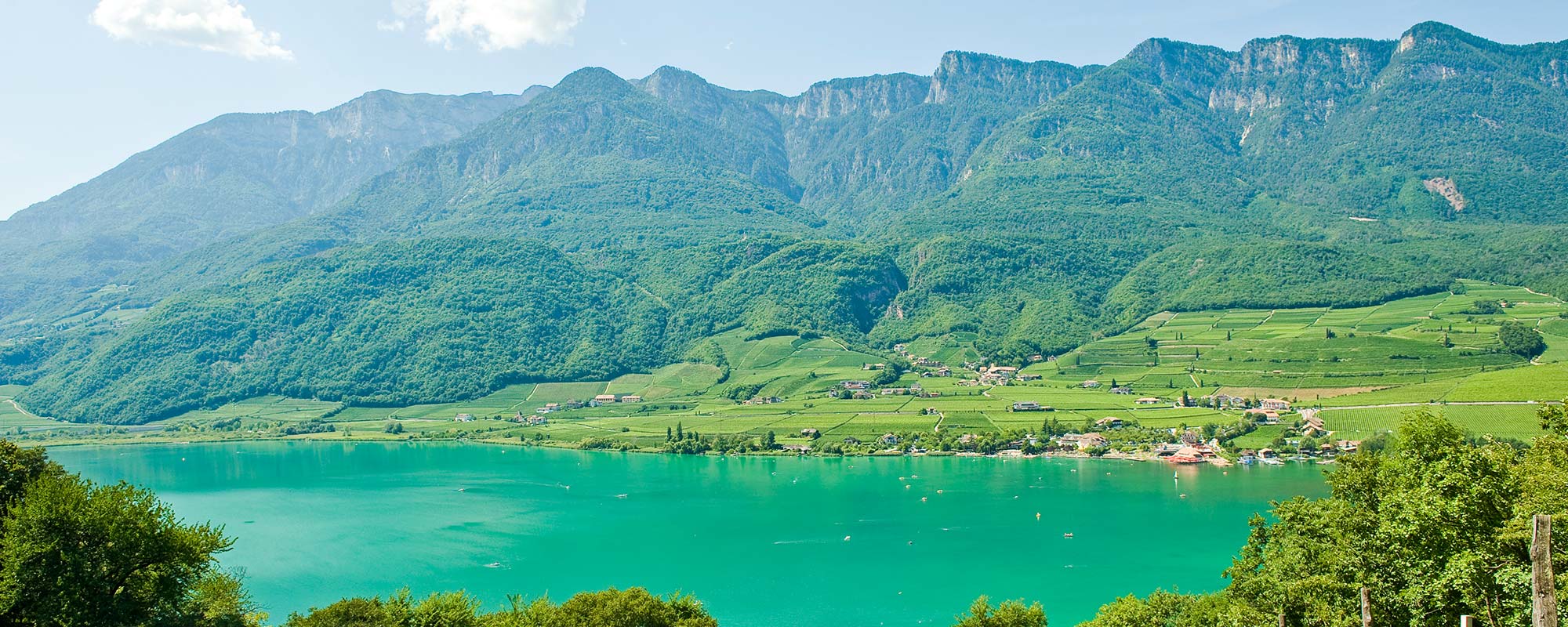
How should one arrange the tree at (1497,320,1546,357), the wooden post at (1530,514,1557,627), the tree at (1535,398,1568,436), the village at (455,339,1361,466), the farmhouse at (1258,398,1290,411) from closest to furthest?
the wooden post at (1530,514,1557,627) → the tree at (1535,398,1568,436) → the village at (455,339,1361,466) → the farmhouse at (1258,398,1290,411) → the tree at (1497,320,1546,357)

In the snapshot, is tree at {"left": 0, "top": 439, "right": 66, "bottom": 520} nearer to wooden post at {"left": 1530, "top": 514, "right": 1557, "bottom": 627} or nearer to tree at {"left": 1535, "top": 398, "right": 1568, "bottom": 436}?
wooden post at {"left": 1530, "top": 514, "right": 1557, "bottom": 627}

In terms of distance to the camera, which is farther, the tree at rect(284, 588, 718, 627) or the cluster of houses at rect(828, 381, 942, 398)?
the cluster of houses at rect(828, 381, 942, 398)

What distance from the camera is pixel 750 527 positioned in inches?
2222

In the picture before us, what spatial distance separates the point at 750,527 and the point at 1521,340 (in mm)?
66699

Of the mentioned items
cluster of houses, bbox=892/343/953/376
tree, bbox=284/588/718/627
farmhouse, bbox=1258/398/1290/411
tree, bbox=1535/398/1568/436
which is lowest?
farmhouse, bbox=1258/398/1290/411

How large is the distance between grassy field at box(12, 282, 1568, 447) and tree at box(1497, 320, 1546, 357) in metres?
1.05

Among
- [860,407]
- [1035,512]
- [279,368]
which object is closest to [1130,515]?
[1035,512]

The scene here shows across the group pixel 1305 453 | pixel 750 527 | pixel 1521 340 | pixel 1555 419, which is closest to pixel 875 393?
pixel 1305 453

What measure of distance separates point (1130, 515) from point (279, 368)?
109 m

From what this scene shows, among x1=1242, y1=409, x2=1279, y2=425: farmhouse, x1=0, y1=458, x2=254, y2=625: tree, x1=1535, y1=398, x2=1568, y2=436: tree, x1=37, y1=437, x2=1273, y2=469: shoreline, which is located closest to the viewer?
x1=0, y1=458, x2=254, y2=625: tree

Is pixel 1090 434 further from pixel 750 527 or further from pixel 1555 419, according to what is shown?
pixel 1555 419

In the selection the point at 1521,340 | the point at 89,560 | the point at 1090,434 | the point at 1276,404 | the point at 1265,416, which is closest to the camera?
the point at 89,560

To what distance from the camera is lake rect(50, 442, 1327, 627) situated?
44.9 m

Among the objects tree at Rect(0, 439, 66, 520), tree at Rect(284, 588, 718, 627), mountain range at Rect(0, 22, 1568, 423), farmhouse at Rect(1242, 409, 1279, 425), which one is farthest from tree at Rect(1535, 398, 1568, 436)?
mountain range at Rect(0, 22, 1568, 423)
